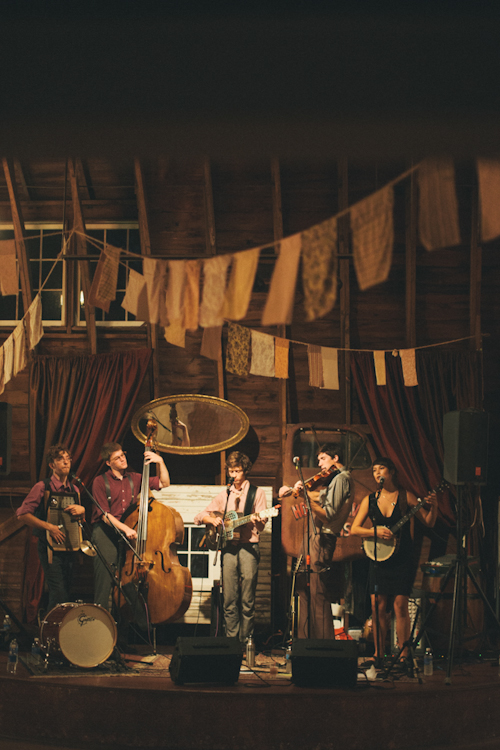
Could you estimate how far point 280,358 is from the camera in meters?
7.19

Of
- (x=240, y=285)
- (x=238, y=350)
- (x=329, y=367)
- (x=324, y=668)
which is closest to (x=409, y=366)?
(x=329, y=367)

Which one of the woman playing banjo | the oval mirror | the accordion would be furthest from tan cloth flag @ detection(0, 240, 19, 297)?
the woman playing banjo

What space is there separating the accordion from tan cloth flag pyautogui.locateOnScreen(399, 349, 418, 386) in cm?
369

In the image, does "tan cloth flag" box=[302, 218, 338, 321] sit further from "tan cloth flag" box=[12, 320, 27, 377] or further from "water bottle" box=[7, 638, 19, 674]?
"tan cloth flag" box=[12, 320, 27, 377]

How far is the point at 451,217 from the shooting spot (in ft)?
9.12

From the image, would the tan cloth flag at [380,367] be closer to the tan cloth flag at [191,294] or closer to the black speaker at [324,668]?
the tan cloth flag at [191,294]

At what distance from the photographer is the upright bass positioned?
5879 millimetres

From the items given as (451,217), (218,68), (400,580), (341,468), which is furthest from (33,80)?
(400,580)

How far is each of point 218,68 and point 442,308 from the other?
23.1 ft

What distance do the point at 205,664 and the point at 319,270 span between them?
2.86m

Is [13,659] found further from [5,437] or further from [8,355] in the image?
[8,355]

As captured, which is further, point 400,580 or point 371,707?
point 400,580

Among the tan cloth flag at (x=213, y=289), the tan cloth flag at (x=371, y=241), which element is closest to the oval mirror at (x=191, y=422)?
the tan cloth flag at (x=213, y=289)

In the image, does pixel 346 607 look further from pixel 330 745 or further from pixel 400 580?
pixel 330 745
